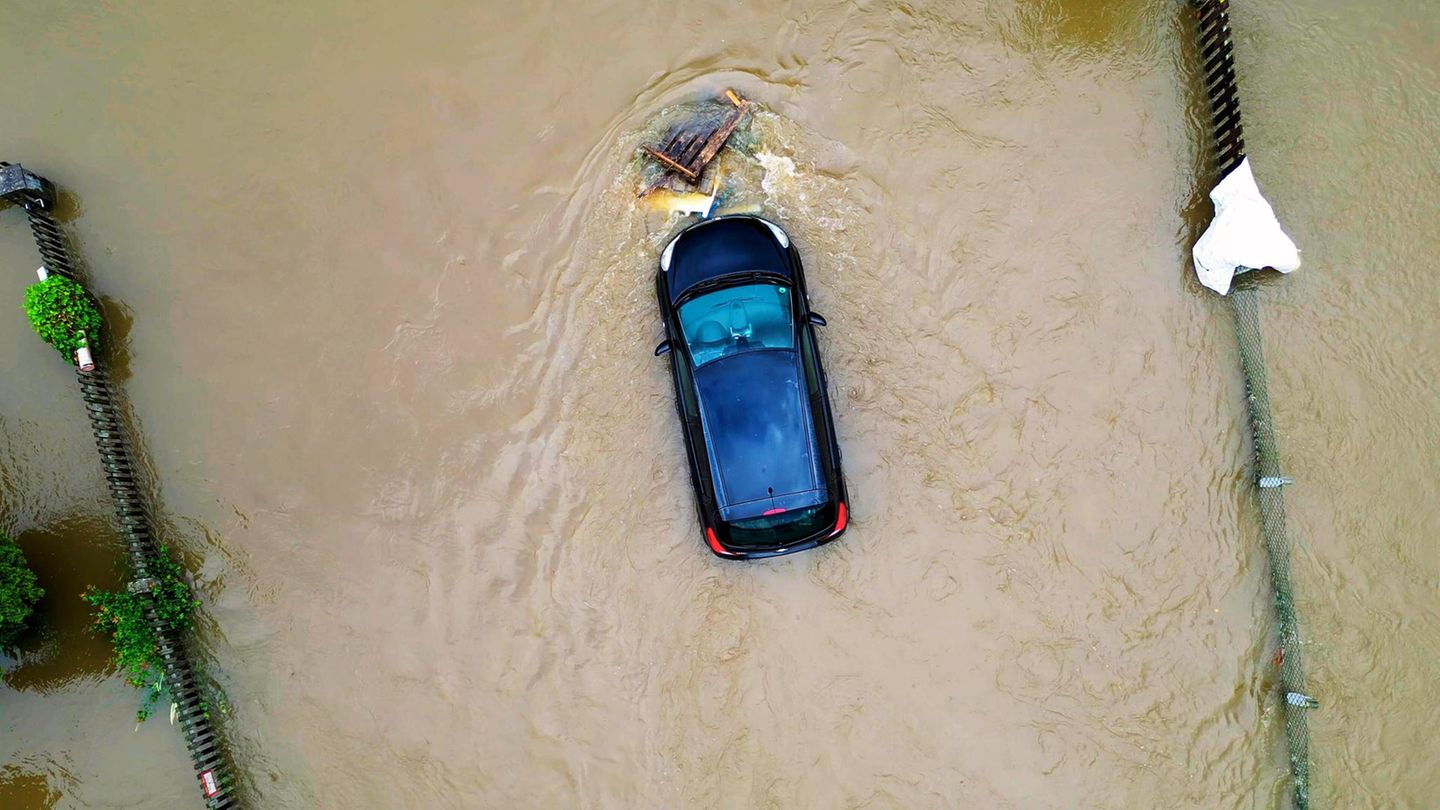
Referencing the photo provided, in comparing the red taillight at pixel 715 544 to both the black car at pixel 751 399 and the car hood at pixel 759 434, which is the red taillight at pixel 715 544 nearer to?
the black car at pixel 751 399

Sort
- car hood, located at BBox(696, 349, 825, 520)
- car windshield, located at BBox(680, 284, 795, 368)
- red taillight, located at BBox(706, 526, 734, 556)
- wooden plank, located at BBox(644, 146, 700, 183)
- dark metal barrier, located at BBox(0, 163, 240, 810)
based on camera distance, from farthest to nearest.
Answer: wooden plank, located at BBox(644, 146, 700, 183) < dark metal barrier, located at BBox(0, 163, 240, 810) < red taillight, located at BBox(706, 526, 734, 556) < car windshield, located at BBox(680, 284, 795, 368) < car hood, located at BBox(696, 349, 825, 520)

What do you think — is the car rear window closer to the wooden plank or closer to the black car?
the black car

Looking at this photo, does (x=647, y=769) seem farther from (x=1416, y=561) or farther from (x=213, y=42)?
(x=213, y=42)

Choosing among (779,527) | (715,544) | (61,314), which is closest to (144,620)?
(61,314)

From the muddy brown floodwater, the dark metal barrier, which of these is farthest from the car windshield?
the dark metal barrier

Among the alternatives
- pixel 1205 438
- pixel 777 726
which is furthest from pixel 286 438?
pixel 1205 438

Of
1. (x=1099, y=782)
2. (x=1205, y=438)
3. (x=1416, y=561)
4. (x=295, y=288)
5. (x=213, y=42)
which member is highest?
(x=213, y=42)
